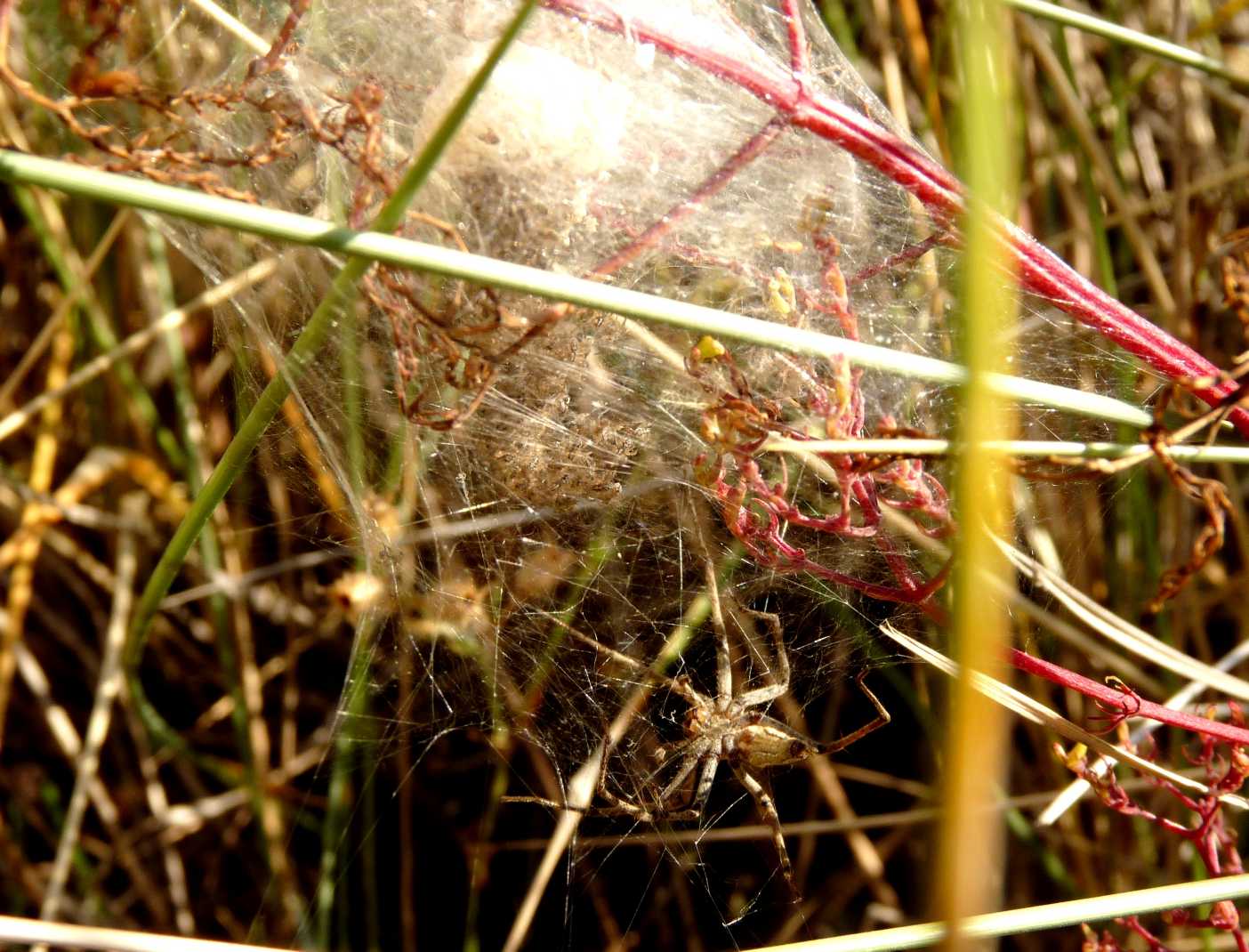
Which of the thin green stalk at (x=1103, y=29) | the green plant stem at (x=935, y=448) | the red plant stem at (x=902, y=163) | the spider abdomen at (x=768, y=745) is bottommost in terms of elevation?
the spider abdomen at (x=768, y=745)

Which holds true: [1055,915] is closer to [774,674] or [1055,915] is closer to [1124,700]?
[1124,700]

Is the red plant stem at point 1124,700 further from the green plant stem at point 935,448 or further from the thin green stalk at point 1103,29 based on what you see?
the thin green stalk at point 1103,29

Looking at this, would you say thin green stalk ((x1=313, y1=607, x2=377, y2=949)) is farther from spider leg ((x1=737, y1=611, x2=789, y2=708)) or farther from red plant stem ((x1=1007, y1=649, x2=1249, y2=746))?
red plant stem ((x1=1007, y1=649, x2=1249, y2=746))

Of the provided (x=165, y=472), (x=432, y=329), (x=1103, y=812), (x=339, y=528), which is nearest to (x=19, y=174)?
(x=432, y=329)

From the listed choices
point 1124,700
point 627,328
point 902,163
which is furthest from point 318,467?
point 1124,700

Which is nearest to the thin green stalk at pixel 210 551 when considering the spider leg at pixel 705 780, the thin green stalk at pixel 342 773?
the thin green stalk at pixel 342 773

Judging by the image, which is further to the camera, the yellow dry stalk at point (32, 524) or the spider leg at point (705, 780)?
the yellow dry stalk at point (32, 524)

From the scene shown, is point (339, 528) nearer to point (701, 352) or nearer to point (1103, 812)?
point (701, 352)
